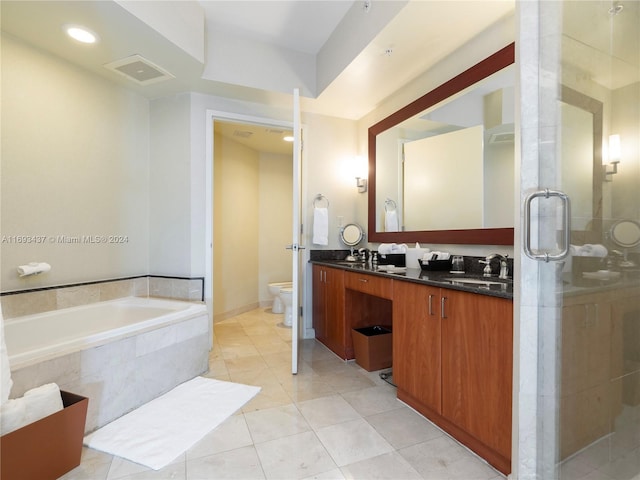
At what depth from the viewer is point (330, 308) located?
2.84 m

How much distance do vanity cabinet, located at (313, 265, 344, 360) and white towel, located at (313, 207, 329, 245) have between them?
273 millimetres

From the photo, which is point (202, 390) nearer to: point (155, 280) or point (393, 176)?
point (155, 280)

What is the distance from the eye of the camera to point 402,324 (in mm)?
1901

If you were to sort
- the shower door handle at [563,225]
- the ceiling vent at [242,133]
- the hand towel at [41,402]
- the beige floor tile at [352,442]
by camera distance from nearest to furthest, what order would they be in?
the shower door handle at [563,225]
the hand towel at [41,402]
the beige floor tile at [352,442]
the ceiling vent at [242,133]

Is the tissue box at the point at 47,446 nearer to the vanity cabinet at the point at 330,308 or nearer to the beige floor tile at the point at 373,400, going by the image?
the beige floor tile at the point at 373,400

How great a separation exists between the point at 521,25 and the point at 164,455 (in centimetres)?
233

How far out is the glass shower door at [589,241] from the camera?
3.18 ft

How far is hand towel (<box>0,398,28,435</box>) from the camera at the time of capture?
1.16 metres

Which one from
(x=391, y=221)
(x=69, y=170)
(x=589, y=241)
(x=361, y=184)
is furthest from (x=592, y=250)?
(x=69, y=170)

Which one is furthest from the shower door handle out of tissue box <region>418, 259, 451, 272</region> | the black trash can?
the black trash can

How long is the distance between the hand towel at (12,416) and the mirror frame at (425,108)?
2.42 meters

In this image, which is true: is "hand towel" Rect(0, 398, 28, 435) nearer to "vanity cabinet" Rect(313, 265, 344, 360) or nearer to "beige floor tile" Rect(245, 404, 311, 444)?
"beige floor tile" Rect(245, 404, 311, 444)

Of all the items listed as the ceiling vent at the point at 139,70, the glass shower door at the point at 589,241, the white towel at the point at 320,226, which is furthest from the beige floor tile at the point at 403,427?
the ceiling vent at the point at 139,70

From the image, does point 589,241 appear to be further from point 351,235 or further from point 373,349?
point 351,235
